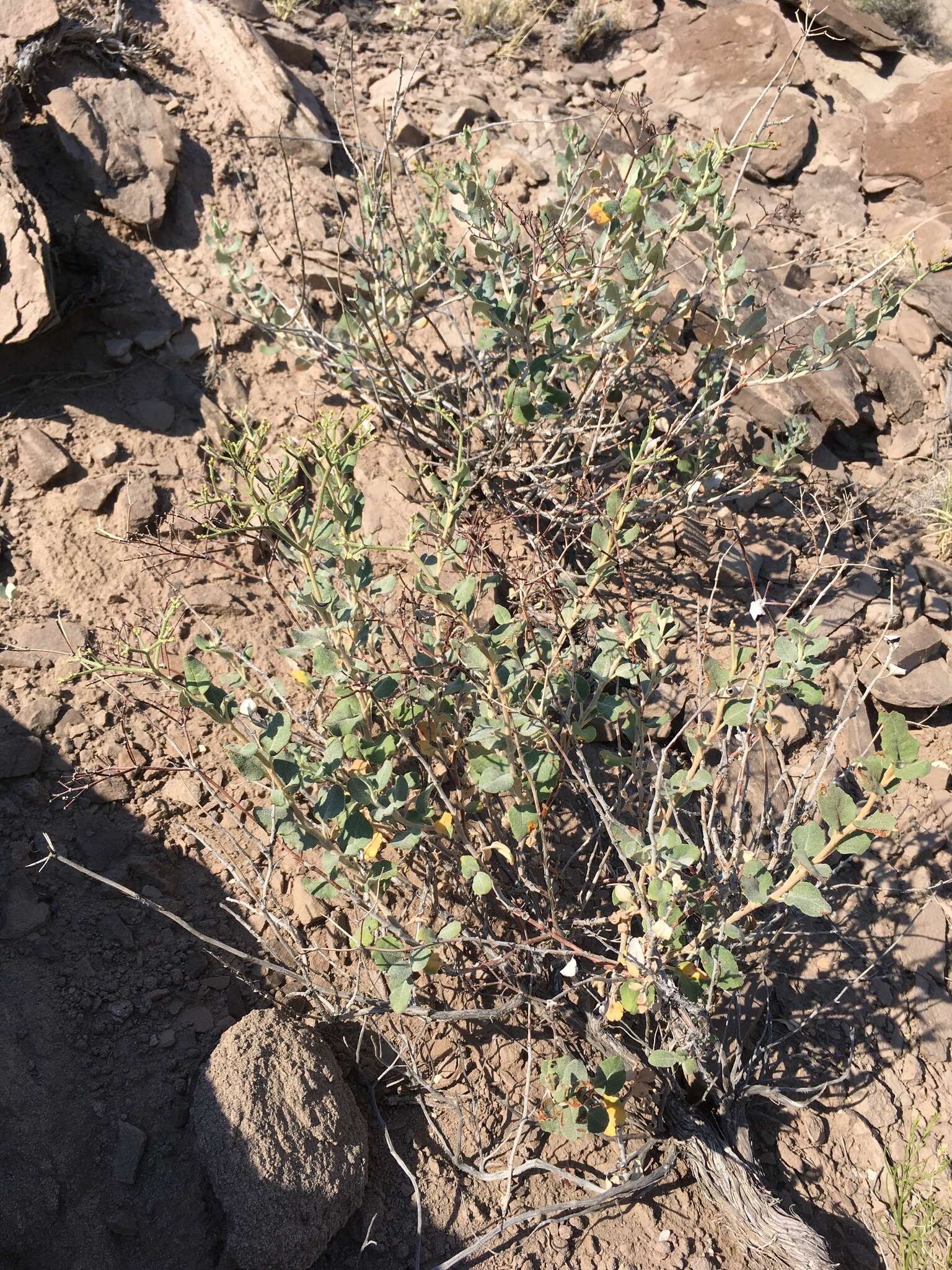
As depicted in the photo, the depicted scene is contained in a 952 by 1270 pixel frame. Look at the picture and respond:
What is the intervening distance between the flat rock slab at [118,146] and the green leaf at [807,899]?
3.18 m

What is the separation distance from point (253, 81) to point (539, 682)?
Answer: 3239mm

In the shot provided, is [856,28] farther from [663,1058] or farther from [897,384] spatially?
[663,1058]

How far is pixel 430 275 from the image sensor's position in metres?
3.10

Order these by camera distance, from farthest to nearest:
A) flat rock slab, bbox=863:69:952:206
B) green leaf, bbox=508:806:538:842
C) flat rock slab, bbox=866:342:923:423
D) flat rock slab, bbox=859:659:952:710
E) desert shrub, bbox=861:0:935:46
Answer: desert shrub, bbox=861:0:935:46 < flat rock slab, bbox=863:69:952:206 < flat rock slab, bbox=866:342:923:423 < flat rock slab, bbox=859:659:952:710 < green leaf, bbox=508:806:538:842

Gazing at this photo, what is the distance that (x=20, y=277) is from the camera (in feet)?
9.44

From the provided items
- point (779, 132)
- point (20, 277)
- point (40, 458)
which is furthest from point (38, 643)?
point (779, 132)

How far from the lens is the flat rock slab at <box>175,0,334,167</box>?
3896 millimetres

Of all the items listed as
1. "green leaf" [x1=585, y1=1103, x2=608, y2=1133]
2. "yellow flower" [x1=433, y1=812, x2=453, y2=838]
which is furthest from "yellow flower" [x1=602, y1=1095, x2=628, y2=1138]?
"yellow flower" [x1=433, y1=812, x2=453, y2=838]

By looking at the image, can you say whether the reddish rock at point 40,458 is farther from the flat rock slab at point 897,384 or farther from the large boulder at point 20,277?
the flat rock slab at point 897,384

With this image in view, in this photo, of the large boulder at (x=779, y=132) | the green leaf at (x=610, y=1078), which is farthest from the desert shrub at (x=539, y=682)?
the large boulder at (x=779, y=132)

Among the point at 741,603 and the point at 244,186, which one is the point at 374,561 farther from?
the point at 244,186

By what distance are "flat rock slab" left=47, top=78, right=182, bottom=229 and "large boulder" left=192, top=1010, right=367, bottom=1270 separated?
9.53ft

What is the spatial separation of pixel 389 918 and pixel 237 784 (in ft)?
1.98

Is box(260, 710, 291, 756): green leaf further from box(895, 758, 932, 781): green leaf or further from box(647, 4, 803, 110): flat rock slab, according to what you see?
box(647, 4, 803, 110): flat rock slab
